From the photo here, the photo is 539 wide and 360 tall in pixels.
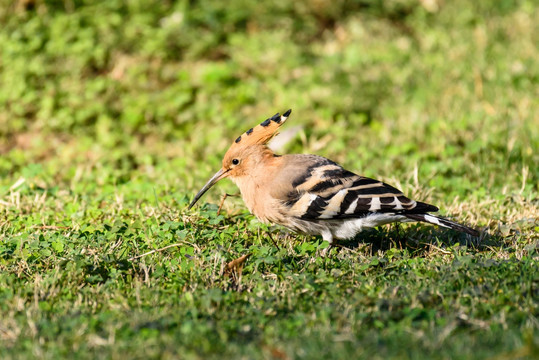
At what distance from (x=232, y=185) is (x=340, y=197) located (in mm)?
1856

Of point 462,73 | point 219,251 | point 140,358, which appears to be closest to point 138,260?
point 219,251

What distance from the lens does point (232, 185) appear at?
20.3ft

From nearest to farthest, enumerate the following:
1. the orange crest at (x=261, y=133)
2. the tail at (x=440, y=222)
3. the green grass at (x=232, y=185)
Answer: the green grass at (x=232, y=185) → the tail at (x=440, y=222) → the orange crest at (x=261, y=133)

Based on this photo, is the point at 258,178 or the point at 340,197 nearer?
the point at 340,197

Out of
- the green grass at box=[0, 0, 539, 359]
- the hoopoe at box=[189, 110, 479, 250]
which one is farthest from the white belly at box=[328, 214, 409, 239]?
the green grass at box=[0, 0, 539, 359]

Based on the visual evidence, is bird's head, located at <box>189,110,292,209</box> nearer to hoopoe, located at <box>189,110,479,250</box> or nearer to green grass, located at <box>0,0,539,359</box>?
hoopoe, located at <box>189,110,479,250</box>

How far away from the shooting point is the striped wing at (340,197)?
4398 mm

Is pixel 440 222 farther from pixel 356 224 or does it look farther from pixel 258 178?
pixel 258 178

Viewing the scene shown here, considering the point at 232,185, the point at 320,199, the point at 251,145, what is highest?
the point at 251,145

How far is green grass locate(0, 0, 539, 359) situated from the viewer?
3346 millimetres

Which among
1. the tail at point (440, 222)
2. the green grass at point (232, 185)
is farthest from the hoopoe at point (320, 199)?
the green grass at point (232, 185)

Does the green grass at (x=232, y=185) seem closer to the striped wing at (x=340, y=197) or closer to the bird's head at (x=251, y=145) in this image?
the striped wing at (x=340, y=197)

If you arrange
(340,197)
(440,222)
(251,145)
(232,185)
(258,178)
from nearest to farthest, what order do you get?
(440,222) → (340,197) → (258,178) → (251,145) → (232,185)

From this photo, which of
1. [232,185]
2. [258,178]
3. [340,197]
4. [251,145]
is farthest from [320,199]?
[232,185]
